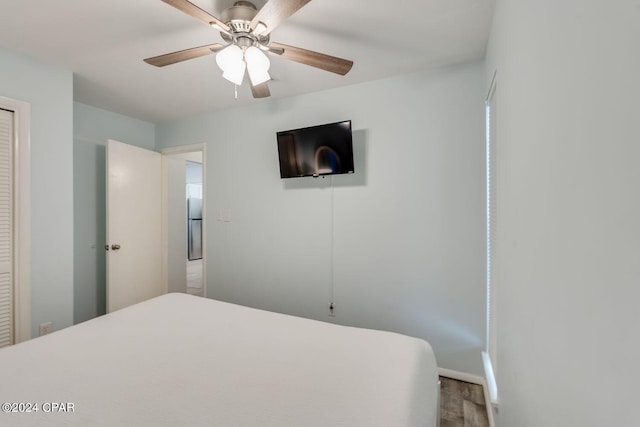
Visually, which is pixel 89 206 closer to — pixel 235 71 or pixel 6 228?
pixel 6 228

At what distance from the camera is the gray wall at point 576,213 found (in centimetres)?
40

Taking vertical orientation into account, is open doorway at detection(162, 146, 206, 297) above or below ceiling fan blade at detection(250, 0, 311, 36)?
below

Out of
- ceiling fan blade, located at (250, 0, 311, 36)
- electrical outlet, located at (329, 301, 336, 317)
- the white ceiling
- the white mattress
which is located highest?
the white ceiling

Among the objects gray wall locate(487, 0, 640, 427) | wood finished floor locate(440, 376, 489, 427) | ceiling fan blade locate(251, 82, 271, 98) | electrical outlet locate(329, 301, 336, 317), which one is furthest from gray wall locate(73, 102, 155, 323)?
gray wall locate(487, 0, 640, 427)

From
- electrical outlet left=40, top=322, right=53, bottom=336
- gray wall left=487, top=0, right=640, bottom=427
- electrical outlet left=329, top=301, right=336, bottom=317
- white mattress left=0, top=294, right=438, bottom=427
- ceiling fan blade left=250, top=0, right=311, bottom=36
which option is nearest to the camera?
gray wall left=487, top=0, right=640, bottom=427

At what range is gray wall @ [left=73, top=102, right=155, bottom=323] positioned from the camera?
296cm

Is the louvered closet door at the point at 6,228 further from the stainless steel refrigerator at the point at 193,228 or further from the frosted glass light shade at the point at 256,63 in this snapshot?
the stainless steel refrigerator at the point at 193,228

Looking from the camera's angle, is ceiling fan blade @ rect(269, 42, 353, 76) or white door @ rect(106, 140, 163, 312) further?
white door @ rect(106, 140, 163, 312)

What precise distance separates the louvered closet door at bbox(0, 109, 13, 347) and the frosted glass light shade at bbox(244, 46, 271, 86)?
1913 millimetres

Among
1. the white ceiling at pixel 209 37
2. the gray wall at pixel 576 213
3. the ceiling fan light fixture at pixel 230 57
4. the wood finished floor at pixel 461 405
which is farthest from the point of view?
the wood finished floor at pixel 461 405

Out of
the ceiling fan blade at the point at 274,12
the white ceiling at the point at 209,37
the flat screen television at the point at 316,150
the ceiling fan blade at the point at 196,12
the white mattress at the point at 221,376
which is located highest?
the white ceiling at the point at 209,37

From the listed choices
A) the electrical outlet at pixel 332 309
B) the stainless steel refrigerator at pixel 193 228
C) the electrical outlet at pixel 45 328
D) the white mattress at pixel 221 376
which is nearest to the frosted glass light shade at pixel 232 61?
A: the white mattress at pixel 221 376

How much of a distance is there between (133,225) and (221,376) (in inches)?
108

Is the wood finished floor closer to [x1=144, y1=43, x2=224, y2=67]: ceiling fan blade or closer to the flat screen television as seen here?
the flat screen television
